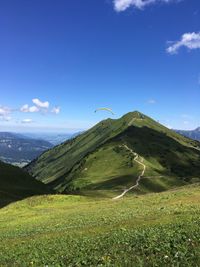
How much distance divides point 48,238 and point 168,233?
12.6 m

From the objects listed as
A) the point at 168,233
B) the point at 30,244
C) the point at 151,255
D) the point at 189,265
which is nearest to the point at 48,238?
the point at 30,244

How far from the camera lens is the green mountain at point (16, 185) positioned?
116 m

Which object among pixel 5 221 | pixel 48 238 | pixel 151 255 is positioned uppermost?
pixel 151 255

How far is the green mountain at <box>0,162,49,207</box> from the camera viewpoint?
11650 centimetres

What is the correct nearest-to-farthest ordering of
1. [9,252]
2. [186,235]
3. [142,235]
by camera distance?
[186,235], [142,235], [9,252]

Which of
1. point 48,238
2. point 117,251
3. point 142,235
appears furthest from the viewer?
point 48,238

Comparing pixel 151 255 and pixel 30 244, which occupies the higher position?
pixel 151 255

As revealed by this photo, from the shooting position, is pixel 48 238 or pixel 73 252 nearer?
pixel 73 252

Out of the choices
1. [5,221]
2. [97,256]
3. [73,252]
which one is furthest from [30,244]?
[5,221]

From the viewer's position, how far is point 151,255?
73.3ft

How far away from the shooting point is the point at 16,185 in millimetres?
136625

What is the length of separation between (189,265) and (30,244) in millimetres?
16948

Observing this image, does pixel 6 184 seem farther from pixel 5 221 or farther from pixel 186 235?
pixel 186 235

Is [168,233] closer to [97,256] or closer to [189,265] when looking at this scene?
[97,256]
